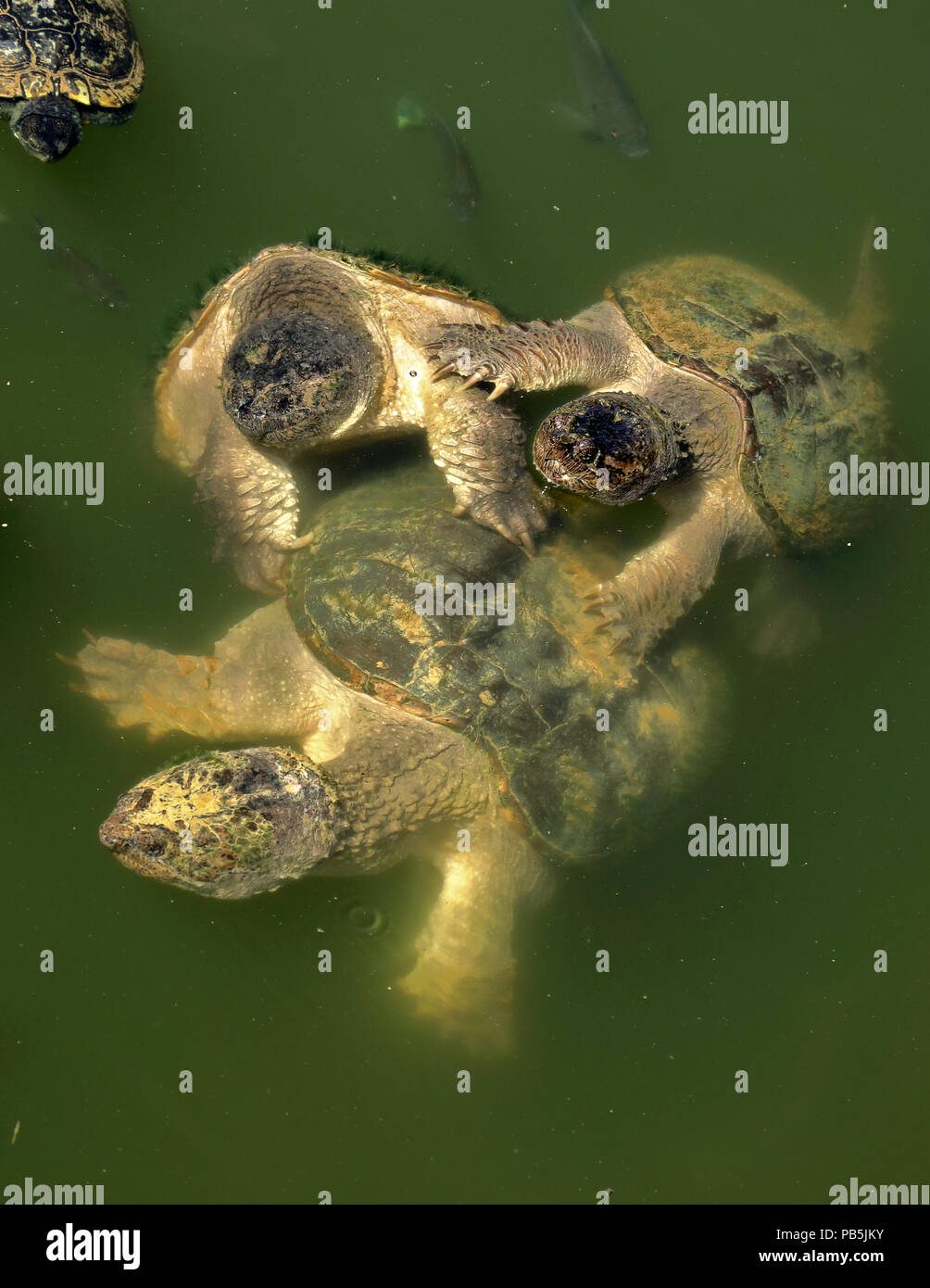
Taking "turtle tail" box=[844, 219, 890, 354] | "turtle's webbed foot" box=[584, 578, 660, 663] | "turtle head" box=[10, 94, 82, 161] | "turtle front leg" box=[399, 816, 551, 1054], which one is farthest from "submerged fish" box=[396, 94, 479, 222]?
"turtle front leg" box=[399, 816, 551, 1054]

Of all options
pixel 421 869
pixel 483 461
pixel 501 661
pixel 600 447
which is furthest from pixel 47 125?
pixel 421 869

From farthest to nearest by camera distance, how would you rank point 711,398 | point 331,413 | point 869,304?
point 869,304
point 711,398
point 331,413

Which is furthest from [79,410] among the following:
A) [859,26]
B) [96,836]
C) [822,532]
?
[859,26]

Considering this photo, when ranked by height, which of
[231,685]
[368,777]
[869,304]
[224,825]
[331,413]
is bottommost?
[224,825]

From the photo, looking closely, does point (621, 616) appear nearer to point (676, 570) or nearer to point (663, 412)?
point (676, 570)

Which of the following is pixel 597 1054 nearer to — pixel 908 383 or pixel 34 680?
pixel 34 680

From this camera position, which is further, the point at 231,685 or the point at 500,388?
the point at 231,685

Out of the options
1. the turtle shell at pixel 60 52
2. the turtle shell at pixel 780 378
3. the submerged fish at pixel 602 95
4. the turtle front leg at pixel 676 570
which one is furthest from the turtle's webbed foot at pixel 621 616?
the turtle shell at pixel 60 52

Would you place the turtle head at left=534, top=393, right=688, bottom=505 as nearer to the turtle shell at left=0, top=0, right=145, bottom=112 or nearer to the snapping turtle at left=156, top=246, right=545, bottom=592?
the snapping turtle at left=156, top=246, right=545, bottom=592
